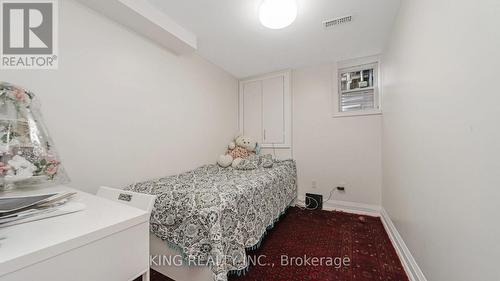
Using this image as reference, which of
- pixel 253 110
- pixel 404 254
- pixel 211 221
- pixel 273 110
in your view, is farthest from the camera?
pixel 253 110

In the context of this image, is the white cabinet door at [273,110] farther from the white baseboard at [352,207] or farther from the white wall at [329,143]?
the white baseboard at [352,207]

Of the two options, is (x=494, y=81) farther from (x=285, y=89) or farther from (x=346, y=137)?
(x=285, y=89)

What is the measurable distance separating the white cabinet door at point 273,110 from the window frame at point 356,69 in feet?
2.67

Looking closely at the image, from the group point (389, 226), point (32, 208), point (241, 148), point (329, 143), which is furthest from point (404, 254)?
point (32, 208)

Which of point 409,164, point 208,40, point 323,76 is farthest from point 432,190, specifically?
point 208,40

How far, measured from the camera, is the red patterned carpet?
4.59 feet

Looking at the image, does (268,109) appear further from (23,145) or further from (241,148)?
(23,145)

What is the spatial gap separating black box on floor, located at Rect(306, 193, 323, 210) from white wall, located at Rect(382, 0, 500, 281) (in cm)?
129

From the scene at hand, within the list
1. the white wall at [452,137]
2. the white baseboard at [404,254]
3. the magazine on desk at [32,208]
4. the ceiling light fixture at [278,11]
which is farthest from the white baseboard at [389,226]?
the ceiling light fixture at [278,11]

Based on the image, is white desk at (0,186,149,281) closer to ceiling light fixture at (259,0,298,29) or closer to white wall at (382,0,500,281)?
white wall at (382,0,500,281)

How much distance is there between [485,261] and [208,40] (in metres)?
2.61

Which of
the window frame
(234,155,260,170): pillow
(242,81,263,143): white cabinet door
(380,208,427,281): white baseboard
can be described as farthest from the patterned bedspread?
the window frame

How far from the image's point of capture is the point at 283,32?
2.05m

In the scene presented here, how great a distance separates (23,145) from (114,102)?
0.71m
